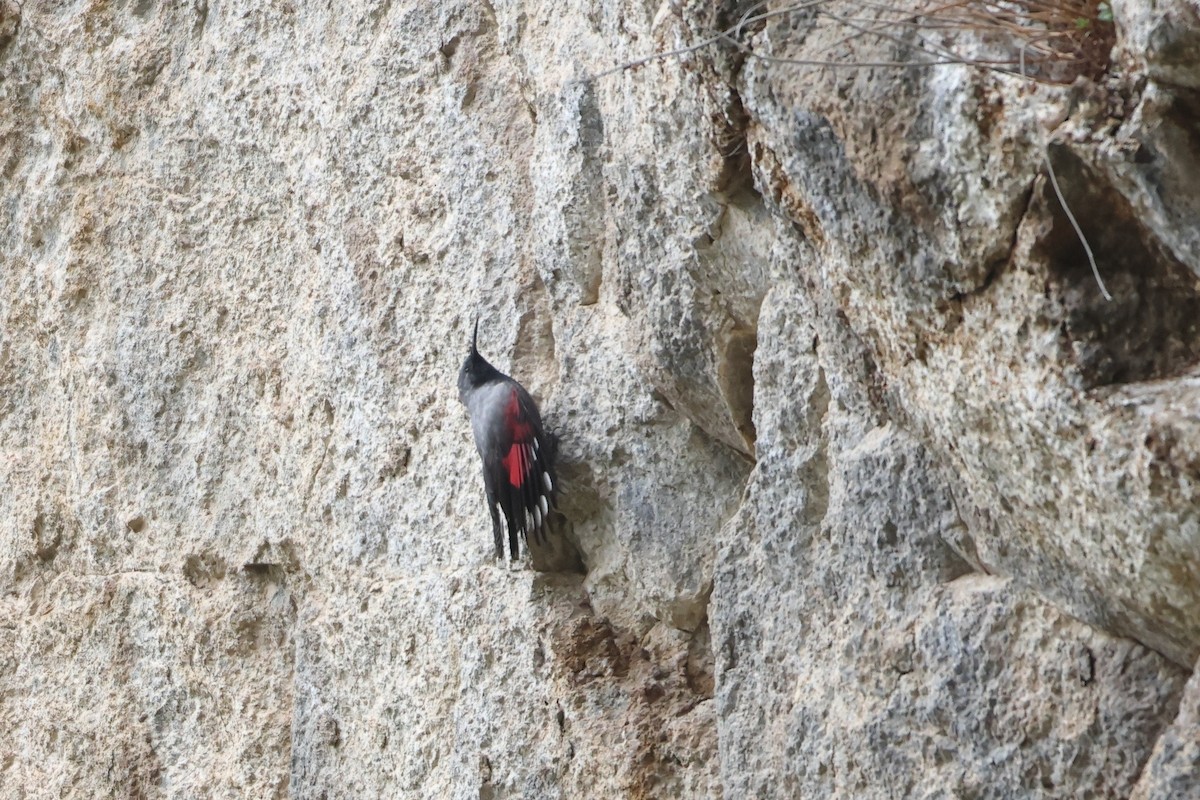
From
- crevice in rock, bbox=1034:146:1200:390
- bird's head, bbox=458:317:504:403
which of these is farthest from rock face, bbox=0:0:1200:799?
bird's head, bbox=458:317:504:403

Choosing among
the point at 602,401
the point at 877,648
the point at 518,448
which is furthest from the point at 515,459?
the point at 877,648

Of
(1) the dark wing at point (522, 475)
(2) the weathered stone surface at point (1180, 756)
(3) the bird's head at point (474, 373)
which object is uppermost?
(3) the bird's head at point (474, 373)

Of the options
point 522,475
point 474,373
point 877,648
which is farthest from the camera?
point 474,373

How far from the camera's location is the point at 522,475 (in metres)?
2.66

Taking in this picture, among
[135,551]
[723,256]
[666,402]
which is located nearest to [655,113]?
[723,256]

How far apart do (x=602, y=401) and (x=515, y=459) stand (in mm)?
194

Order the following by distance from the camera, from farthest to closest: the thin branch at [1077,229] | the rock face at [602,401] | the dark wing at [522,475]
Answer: the dark wing at [522,475], the rock face at [602,401], the thin branch at [1077,229]

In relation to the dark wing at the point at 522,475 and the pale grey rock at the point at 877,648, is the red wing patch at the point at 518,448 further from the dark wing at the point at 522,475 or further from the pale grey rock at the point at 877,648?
the pale grey rock at the point at 877,648

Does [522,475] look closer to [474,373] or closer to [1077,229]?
[474,373]

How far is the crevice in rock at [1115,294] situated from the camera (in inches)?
58.8

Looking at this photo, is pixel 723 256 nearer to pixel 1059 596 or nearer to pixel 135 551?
pixel 1059 596

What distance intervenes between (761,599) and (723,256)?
21.8 inches

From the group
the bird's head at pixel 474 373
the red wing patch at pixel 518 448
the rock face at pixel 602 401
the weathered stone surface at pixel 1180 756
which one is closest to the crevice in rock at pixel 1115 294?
the rock face at pixel 602 401

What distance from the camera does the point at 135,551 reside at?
3.89 m
